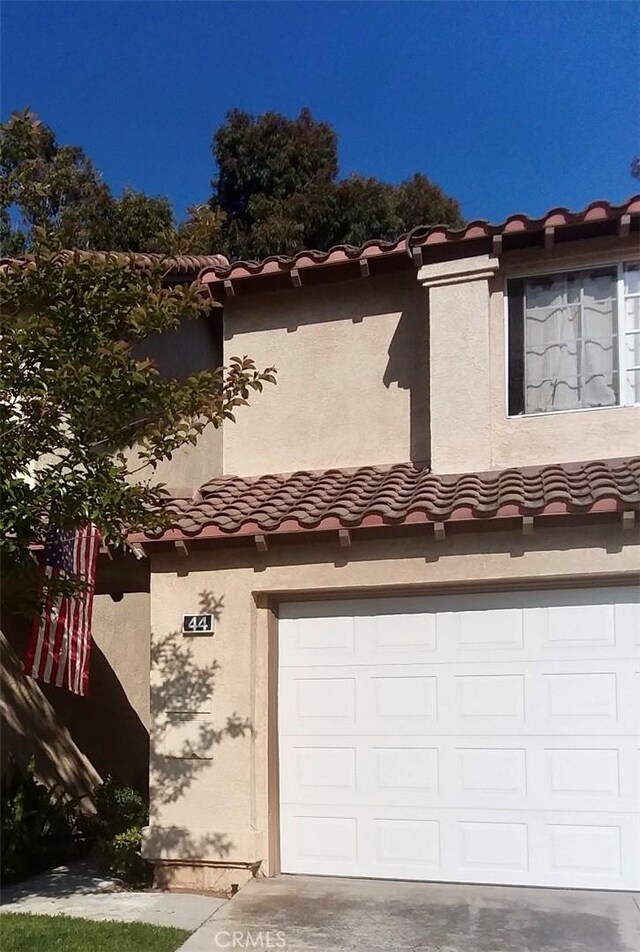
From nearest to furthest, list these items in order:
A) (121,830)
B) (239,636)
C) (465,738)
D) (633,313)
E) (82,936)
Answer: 1. (82,936)
2. (465,738)
3. (239,636)
4. (121,830)
5. (633,313)

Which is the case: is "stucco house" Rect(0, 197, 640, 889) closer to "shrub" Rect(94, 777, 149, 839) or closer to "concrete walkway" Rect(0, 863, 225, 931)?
"concrete walkway" Rect(0, 863, 225, 931)

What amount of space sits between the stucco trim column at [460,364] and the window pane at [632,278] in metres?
1.22

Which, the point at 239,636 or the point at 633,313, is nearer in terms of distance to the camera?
the point at 239,636

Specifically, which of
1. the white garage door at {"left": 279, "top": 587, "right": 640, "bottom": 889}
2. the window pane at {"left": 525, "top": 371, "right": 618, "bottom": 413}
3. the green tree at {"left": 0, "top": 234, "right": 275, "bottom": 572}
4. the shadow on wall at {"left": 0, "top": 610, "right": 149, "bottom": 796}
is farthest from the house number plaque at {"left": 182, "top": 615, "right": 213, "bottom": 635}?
the window pane at {"left": 525, "top": 371, "right": 618, "bottom": 413}

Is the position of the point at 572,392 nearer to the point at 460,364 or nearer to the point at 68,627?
the point at 460,364

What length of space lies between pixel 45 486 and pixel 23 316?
149cm

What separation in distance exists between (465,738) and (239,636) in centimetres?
211

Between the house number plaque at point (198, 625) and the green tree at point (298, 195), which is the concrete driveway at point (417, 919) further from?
the green tree at point (298, 195)

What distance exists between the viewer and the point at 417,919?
268 inches

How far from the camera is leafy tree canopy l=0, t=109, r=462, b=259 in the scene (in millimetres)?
22516

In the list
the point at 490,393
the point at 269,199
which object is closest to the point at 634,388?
the point at 490,393

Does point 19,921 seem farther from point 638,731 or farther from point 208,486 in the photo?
point 638,731

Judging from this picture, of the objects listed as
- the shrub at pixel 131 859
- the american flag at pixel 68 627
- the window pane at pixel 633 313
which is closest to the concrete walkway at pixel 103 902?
the shrub at pixel 131 859

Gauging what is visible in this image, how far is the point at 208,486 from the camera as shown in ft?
31.9
